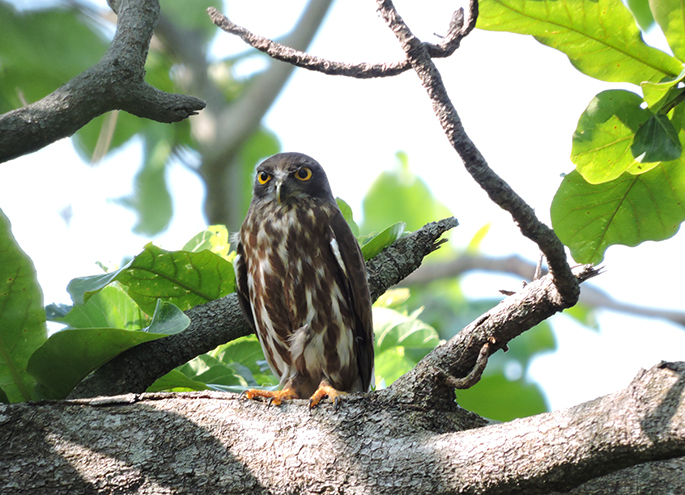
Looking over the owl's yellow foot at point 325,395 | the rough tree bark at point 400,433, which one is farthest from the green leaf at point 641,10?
the owl's yellow foot at point 325,395


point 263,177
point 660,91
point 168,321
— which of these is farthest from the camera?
point 263,177

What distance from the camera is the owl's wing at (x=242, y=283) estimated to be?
361cm

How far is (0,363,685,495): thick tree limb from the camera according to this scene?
1.81 meters

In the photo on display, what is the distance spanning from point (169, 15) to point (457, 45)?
8736 mm

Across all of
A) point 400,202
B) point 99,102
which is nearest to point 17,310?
point 99,102

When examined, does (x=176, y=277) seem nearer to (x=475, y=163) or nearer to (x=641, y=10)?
(x=475, y=163)

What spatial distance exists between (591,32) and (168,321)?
6.95ft

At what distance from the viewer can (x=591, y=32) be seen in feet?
7.68

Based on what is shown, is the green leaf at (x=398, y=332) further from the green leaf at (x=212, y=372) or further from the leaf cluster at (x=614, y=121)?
the leaf cluster at (x=614, y=121)

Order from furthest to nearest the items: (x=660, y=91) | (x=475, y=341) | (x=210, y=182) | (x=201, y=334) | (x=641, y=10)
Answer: (x=210, y=182)
(x=641, y=10)
(x=201, y=334)
(x=475, y=341)
(x=660, y=91)

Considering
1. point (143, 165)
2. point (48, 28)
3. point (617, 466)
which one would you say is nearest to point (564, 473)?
point (617, 466)

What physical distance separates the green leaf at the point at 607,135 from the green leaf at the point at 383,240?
1377mm

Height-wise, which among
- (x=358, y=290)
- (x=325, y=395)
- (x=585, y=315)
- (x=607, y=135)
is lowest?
(x=585, y=315)

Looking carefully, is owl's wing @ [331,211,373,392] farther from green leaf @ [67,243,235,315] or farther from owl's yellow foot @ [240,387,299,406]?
green leaf @ [67,243,235,315]
